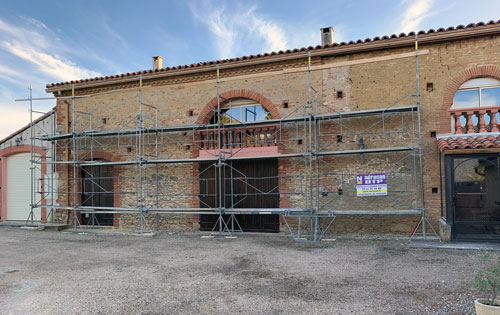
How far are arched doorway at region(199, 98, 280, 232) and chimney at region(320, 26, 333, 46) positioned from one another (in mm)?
2965

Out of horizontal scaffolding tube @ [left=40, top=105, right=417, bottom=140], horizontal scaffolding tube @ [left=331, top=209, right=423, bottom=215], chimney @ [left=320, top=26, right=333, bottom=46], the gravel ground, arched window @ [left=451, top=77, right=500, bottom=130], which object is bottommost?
the gravel ground

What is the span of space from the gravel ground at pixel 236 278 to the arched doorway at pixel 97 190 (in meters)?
3.51

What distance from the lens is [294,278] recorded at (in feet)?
20.6

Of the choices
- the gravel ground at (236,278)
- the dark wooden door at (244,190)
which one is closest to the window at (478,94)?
the gravel ground at (236,278)

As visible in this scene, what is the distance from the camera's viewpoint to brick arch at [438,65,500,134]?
957 centimetres

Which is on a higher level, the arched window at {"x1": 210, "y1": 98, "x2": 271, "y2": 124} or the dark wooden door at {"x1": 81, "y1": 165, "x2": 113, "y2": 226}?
the arched window at {"x1": 210, "y1": 98, "x2": 271, "y2": 124}

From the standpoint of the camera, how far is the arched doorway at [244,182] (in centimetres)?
1138

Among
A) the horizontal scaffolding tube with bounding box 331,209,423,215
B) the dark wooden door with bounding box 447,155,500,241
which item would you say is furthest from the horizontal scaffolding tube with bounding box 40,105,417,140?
the horizontal scaffolding tube with bounding box 331,209,423,215

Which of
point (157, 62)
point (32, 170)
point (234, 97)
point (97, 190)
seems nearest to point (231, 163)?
point (234, 97)

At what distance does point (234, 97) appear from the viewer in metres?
12.0

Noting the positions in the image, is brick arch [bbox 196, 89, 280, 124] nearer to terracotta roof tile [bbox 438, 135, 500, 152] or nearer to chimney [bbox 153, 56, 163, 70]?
chimney [bbox 153, 56, 163, 70]

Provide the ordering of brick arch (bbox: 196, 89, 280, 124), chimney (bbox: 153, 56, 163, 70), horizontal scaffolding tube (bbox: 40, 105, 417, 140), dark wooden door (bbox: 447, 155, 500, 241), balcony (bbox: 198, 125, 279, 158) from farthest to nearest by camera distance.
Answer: chimney (bbox: 153, 56, 163, 70), brick arch (bbox: 196, 89, 280, 124), balcony (bbox: 198, 125, 279, 158), horizontal scaffolding tube (bbox: 40, 105, 417, 140), dark wooden door (bbox: 447, 155, 500, 241)

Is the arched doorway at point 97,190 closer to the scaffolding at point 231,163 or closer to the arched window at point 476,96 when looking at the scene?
the scaffolding at point 231,163

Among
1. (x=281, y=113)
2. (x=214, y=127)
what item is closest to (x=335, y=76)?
(x=281, y=113)
